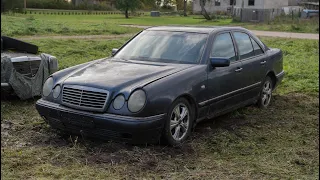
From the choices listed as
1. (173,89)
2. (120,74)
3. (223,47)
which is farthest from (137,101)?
(223,47)

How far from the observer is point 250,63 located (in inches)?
257

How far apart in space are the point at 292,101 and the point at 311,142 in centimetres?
253

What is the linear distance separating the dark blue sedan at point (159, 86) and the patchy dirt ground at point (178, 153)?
205 millimetres

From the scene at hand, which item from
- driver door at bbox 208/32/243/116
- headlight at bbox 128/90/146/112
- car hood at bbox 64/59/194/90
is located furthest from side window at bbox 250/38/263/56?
headlight at bbox 128/90/146/112

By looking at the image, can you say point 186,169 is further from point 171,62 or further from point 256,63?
point 256,63

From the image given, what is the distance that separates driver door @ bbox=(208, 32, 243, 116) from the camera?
5.64m

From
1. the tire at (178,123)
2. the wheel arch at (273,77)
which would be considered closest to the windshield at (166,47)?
the tire at (178,123)

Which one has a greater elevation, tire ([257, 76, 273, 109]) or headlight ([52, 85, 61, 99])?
headlight ([52, 85, 61, 99])

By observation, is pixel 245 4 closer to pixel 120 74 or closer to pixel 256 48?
pixel 256 48

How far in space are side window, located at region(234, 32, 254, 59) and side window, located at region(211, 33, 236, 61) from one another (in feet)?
0.68

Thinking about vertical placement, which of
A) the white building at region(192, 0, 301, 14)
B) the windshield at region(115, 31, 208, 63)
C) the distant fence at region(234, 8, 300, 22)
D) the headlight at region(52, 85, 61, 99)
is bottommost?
the headlight at region(52, 85, 61, 99)

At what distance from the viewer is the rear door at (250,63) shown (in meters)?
6.41

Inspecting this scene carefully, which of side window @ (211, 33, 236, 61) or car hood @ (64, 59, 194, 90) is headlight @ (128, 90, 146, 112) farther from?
side window @ (211, 33, 236, 61)

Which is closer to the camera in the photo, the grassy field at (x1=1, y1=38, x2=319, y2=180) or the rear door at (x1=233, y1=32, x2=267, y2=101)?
the grassy field at (x1=1, y1=38, x2=319, y2=180)
